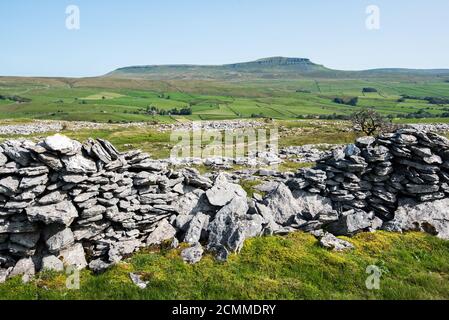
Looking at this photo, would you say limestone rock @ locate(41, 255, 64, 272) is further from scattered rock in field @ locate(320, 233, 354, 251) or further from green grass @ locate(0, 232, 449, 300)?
scattered rock in field @ locate(320, 233, 354, 251)

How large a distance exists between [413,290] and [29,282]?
1681 cm

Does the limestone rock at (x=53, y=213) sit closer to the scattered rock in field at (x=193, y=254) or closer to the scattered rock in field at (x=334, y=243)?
the scattered rock in field at (x=193, y=254)

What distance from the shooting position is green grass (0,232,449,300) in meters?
15.7

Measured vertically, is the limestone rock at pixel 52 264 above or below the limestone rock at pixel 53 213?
below

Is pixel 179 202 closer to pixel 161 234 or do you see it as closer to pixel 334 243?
pixel 161 234

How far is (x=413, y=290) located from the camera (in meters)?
16.0

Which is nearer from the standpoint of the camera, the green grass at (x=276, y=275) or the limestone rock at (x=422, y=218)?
the green grass at (x=276, y=275)

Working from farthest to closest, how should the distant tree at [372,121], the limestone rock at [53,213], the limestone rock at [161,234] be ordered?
the distant tree at [372,121]
the limestone rock at [161,234]
the limestone rock at [53,213]

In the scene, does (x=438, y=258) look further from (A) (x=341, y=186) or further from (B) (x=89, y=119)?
(B) (x=89, y=119)

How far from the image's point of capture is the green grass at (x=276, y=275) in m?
15.7

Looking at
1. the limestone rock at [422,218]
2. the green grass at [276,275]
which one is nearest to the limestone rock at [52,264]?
the green grass at [276,275]

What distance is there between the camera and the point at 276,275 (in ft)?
56.5

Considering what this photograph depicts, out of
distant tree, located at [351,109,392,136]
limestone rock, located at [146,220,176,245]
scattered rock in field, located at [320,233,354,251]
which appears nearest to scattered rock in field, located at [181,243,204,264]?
limestone rock, located at [146,220,176,245]

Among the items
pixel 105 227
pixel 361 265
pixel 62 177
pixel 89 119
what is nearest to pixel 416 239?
pixel 361 265
